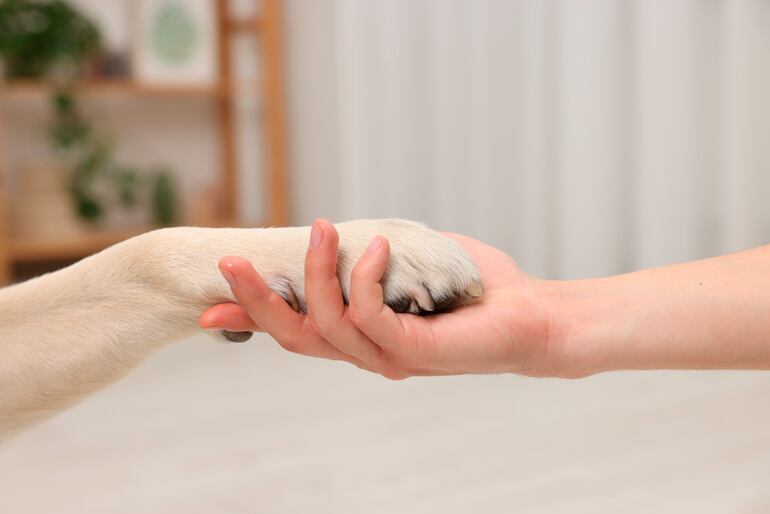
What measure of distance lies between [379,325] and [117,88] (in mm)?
3055

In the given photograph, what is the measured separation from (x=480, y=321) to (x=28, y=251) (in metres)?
2.84

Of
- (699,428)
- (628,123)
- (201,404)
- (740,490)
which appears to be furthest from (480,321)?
(628,123)

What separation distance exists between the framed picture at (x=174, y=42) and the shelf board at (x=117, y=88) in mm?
35

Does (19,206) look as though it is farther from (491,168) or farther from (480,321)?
(480,321)

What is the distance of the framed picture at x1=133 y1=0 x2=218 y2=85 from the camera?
12.1 ft

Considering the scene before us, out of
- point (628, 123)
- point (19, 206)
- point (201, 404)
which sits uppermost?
point (628, 123)

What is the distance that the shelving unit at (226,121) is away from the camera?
3385 mm

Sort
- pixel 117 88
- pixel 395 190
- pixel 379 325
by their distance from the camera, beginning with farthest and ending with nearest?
pixel 117 88 < pixel 395 190 < pixel 379 325

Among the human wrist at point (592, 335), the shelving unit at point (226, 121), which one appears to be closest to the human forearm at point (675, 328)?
the human wrist at point (592, 335)

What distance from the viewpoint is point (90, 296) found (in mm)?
1017

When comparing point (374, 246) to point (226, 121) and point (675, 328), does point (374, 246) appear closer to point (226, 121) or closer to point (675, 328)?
point (675, 328)

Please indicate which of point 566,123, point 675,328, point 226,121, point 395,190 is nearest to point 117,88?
point 226,121

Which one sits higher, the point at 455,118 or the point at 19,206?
the point at 455,118

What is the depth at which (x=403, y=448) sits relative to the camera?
4.73 ft
